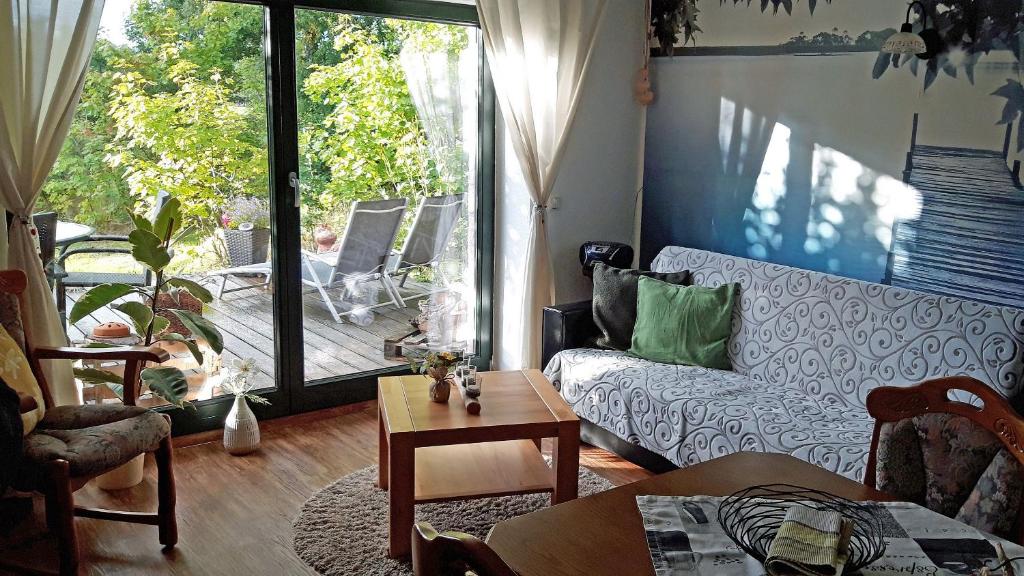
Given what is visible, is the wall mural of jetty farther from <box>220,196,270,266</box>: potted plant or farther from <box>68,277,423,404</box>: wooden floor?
<box>220,196,270,266</box>: potted plant

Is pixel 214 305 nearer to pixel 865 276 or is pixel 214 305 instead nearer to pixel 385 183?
pixel 385 183

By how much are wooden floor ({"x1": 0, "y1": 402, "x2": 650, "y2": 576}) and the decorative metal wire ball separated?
63.4 inches

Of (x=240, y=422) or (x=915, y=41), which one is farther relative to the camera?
(x=240, y=422)

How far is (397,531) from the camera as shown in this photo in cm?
291

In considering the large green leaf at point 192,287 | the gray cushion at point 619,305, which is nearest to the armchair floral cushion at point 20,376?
the large green leaf at point 192,287

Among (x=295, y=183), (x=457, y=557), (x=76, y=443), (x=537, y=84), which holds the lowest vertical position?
(x=76, y=443)

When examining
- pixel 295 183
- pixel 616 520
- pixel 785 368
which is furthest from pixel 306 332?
pixel 616 520

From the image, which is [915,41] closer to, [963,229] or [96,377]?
[963,229]

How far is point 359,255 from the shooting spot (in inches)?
171

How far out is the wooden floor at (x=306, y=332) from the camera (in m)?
3.99

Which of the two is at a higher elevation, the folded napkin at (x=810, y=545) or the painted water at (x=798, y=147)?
the painted water at (x=798, y=147)

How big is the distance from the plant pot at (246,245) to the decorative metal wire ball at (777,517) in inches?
108

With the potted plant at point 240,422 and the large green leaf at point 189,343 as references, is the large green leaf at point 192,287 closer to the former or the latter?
the large green leaf at point 189,343

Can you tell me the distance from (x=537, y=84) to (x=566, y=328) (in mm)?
1236
